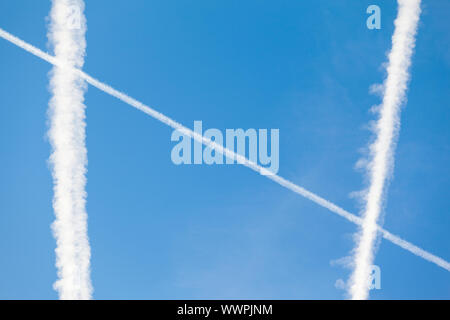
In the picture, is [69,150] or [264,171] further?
[264,171]

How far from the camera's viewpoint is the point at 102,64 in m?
3.78

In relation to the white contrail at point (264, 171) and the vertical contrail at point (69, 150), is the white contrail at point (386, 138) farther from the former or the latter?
the vertical contrail at point (69, 150)

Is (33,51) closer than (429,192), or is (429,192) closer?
(33,51)

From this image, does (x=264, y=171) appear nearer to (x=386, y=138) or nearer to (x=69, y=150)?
(x=386, y=138)

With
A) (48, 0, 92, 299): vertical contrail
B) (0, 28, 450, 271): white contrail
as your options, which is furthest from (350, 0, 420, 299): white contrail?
(48, 0, 92, 299): vertical contrail

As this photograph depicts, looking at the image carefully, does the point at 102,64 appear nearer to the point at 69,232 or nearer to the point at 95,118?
the point at 95,118

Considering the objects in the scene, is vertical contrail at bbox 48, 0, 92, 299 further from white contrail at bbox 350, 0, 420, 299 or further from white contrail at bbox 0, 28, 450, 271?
white contrail at bbox 350, 0, 420, 299

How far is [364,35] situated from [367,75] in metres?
0.40

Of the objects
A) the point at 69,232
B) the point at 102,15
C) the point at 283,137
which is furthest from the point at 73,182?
A: the point at 283,137

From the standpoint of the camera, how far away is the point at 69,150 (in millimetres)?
3781

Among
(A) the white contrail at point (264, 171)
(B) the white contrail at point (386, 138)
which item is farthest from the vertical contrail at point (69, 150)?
(B) the white contrail at point (386, 138)

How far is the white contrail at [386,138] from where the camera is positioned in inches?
153

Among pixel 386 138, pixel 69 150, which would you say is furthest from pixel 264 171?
pixel 69 150

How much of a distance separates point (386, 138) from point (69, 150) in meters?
3.17
